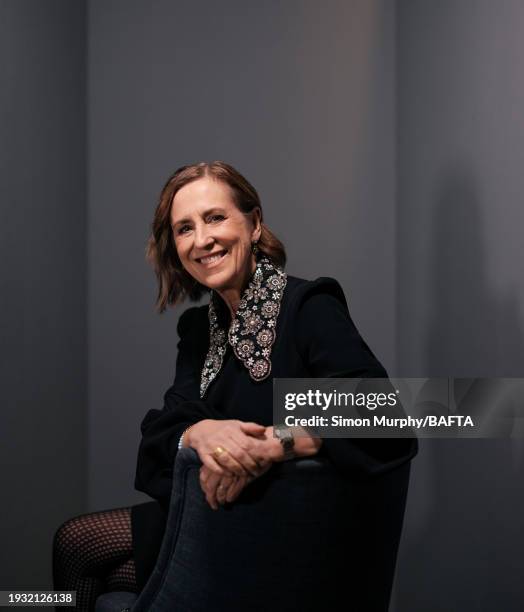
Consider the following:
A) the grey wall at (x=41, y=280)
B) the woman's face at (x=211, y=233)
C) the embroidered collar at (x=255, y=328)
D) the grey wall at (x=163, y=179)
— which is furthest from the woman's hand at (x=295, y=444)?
the grey wall at (x=41, y=280)

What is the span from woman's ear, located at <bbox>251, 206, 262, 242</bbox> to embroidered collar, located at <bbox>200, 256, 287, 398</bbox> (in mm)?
48

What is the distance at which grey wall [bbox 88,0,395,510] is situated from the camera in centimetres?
245

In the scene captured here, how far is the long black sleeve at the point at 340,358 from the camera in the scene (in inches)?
40.6

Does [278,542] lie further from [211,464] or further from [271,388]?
[271,388]

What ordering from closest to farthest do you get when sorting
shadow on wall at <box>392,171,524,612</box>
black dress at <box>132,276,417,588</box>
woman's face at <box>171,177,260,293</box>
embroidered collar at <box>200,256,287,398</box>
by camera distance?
1. black dress at <box>132,276,417,588</box>
2. embroidered collar at <box>200,256,287,398</box>
3. woman's face at <box>171,177,260,293</box>
4. shadow on wall at <box>392,171,524,612</box>

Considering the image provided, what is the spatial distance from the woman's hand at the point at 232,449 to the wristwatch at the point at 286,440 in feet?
0.08

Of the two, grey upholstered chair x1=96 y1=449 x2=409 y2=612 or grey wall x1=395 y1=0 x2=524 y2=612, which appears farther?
grey wall x1=395 y1=0 x2=524 y2=612

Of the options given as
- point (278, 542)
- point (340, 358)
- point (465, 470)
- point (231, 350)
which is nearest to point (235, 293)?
point (231, 350)

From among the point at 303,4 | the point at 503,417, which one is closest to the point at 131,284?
the point at 303,4

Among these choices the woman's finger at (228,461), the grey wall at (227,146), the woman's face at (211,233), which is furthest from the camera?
the grey wall at (227,146)

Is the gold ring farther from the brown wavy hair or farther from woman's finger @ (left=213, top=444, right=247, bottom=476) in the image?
the brown wavy hair

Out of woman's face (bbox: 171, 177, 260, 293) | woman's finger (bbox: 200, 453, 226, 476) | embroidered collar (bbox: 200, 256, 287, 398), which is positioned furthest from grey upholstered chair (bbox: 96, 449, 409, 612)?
woman's face (bbox: 171, 177, 260, 293)

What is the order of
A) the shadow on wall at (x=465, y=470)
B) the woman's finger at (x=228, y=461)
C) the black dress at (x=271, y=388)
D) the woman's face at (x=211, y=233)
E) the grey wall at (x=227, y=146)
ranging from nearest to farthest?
the woman's finger at (x=228, y=461) < the black dress at (x=271, y=388) < the woman's face at (x=211, y=233) < the shadow on wall at (x=465, y=470) < the grey wall at (x=227, y=146)

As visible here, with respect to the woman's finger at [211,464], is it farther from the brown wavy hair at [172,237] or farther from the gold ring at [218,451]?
the brown wavy hair at [172,237]
